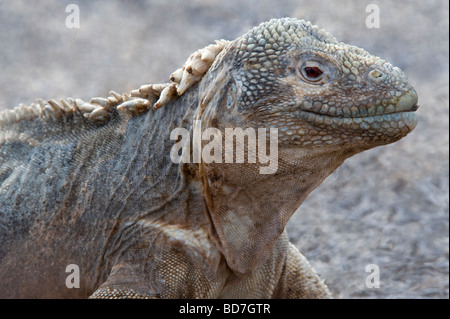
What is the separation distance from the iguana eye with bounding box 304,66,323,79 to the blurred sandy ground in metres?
3.32

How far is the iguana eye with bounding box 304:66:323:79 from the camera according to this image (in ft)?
14.9

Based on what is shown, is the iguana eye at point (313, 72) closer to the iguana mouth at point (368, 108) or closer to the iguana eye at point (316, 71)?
the iguana eye at point (316, 71)

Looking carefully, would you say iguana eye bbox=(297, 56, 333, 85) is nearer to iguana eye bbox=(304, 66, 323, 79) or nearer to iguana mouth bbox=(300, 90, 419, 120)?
iguana eye bbox=(304, 66, 323, 79)

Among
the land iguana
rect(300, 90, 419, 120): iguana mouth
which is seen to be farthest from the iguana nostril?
rect(300, 90, 419, 120): iguana mouth

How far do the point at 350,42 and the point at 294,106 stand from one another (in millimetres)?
7589

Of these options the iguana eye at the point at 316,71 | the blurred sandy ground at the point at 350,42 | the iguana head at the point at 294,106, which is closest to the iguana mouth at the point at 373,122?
the iguana head at the point at 294,106

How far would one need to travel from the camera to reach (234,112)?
4.62m

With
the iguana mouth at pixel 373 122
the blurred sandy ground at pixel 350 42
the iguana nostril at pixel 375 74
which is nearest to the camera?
the iguana mouth at pixel 373 122

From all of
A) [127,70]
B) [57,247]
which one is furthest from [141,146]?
[127,70]

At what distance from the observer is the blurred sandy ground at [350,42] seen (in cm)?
786

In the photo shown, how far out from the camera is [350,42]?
11750 mm

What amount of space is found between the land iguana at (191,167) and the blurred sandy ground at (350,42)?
2.40 meters
